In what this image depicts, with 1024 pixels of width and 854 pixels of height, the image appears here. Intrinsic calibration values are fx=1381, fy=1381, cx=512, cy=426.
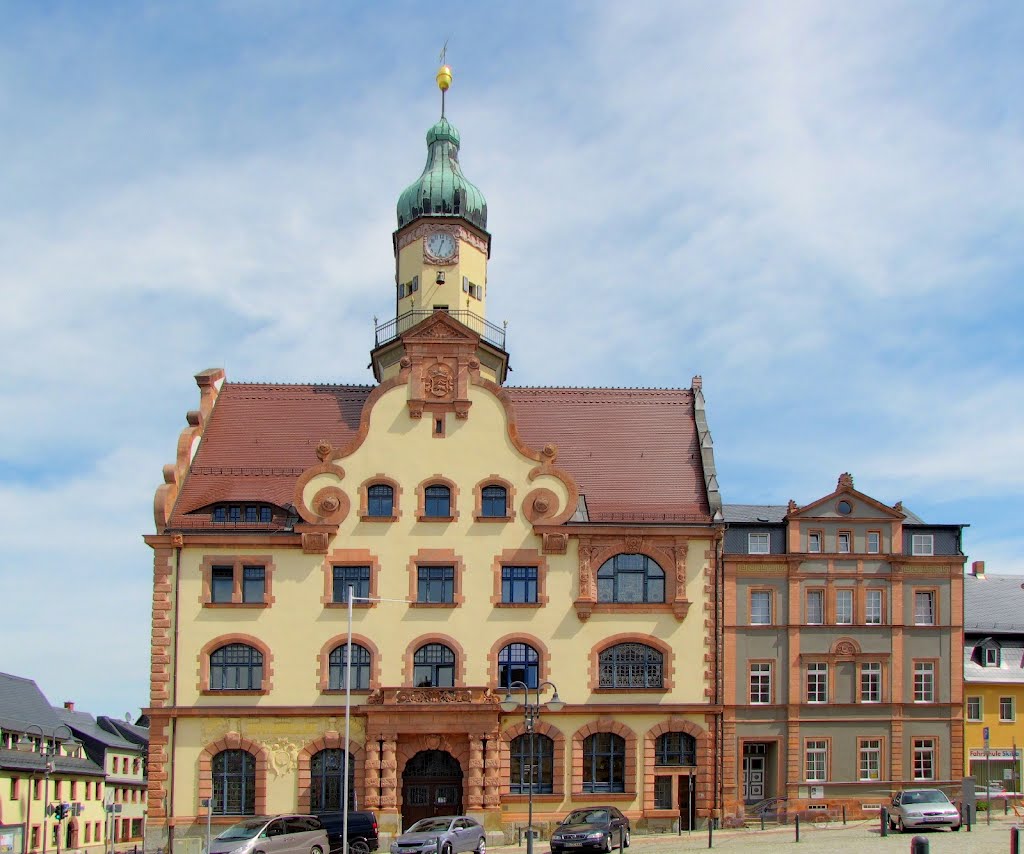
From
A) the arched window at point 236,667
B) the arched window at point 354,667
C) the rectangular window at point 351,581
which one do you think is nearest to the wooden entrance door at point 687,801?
the arched window at point 354,667

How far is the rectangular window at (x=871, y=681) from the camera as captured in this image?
53969 mm

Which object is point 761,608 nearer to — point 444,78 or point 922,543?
point 922,543

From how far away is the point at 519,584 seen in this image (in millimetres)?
53062

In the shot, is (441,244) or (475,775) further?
(441,244)

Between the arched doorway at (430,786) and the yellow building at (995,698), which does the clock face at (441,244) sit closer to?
the arched doorway at (430,786)

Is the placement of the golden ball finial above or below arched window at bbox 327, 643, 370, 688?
above

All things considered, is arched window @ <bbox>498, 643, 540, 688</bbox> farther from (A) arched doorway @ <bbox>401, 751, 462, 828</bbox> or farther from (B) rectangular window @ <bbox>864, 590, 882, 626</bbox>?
(B) rectangular window @ <bbox>864, 590, 882, 626</bbox>

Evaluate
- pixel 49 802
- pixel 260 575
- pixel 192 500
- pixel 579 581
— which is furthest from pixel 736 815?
pixel 49 802

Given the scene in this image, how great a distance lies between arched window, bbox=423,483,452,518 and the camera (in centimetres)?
5334

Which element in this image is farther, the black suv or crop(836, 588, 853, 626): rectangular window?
crop(836, 588, 853, 626): rectangular window

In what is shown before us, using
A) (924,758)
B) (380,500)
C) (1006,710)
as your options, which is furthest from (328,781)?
(1006,710)

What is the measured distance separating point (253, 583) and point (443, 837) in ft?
50.5

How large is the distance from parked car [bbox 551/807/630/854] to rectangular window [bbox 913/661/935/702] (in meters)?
16.4

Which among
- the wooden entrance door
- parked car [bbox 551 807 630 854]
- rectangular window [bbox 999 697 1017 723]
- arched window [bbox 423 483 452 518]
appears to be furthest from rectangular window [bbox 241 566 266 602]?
rectangular window [bbox 999 697 1017 723]
